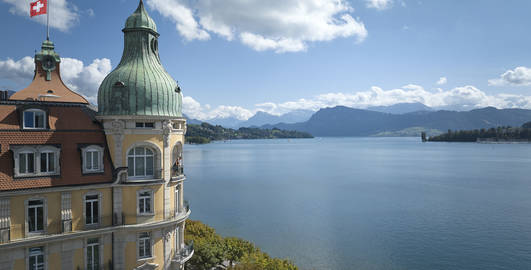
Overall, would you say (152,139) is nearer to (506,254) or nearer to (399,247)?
(399,247)

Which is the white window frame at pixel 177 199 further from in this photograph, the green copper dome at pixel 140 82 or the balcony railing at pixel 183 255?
the green copper dome at pixel 140 82

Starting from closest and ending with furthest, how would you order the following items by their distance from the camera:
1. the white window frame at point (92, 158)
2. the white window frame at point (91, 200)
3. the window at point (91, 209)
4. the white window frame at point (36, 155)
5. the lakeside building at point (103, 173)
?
the white window frame at point (36, 155), the lakeside building at point (103, 173), the white window frame at point (91, 200), the white window frame at point (92, 158), the window at point (91, 209)

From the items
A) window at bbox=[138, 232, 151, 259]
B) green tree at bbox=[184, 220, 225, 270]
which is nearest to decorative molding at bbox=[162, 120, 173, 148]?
window at bbox=[138, 232, 151, 259]

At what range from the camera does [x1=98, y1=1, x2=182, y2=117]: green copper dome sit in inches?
1077

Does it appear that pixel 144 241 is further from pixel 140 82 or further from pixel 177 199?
pixel 140 82

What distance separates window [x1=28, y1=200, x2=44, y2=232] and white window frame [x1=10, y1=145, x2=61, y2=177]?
82.7 inches

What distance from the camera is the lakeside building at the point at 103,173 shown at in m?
23.8

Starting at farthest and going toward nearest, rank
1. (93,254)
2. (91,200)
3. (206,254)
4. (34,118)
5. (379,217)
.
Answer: (379,217)
(206,254)
(93,254)
(91,200)
(34,118)

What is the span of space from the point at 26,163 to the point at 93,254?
8.63 meters

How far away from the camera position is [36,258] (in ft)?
79.4

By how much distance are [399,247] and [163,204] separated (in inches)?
1466

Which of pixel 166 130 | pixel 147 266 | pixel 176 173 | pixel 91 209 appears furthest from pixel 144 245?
pixel 166 130

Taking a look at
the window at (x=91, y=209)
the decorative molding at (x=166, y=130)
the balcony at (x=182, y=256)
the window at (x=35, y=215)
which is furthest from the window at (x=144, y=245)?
the decorative molding at (x=166, y=130)

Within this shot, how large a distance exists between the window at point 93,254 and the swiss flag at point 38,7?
68.1ft
